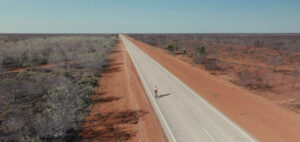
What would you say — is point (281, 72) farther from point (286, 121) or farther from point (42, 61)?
point (42, 61)

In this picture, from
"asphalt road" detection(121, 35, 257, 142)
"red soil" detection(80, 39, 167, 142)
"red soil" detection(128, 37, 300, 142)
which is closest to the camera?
"asphalt road" detection(121, 35, 257, 142)

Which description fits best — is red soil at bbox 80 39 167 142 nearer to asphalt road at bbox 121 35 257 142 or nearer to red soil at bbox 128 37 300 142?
asphalt road at bbox 121 35 257 142

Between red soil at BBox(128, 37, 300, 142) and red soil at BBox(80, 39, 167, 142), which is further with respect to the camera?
red soil at BBox(128, 37, 300, 142)

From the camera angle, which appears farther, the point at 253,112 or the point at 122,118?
the point at 253,112

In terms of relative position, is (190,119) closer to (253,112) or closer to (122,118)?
(122,118)

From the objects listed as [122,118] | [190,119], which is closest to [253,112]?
[190,119]

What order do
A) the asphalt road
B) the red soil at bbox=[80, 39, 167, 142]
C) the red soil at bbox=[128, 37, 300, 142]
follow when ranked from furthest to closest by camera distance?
the red soil at bbox=[128, 37, 300, 142] < the red soil at bbox=[80, 39, 167, 142] < the asphalt road

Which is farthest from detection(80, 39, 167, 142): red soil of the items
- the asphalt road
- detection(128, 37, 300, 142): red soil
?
detection(128, 37, 300, 142): red soil

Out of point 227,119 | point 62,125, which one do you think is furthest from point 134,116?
point 227,119

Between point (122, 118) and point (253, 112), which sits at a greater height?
point (253, 112)
